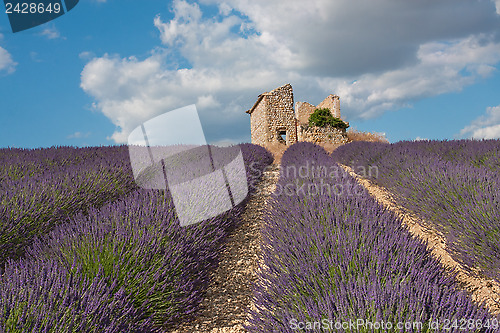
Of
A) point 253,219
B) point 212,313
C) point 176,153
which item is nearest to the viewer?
point 212,313

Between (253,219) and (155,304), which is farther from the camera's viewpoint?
(253,219)

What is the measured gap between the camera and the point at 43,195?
10.8 ft

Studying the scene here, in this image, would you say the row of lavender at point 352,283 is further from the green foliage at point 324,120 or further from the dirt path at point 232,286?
the green foliage at point 324,120

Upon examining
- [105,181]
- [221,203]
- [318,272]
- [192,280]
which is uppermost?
[105,181]

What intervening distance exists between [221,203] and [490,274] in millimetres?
2348

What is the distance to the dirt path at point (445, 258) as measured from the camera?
246 cm

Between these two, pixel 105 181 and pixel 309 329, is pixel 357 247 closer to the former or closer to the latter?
pixel 309 329

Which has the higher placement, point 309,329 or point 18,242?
point 18,242

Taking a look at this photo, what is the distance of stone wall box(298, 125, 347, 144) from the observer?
50.1 feet

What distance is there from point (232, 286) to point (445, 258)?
2.18m

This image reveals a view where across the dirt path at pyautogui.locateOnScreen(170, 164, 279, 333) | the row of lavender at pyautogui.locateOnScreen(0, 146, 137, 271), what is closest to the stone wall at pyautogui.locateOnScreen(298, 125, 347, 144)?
the row of lavender at pyautogui.locateOnScreen(0, 146, 137, 271)

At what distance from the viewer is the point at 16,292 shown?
5.18ft

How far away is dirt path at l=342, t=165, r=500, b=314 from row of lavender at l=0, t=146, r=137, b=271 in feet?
10.6

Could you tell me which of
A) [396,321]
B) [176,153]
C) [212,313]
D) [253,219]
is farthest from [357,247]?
[176,153]
